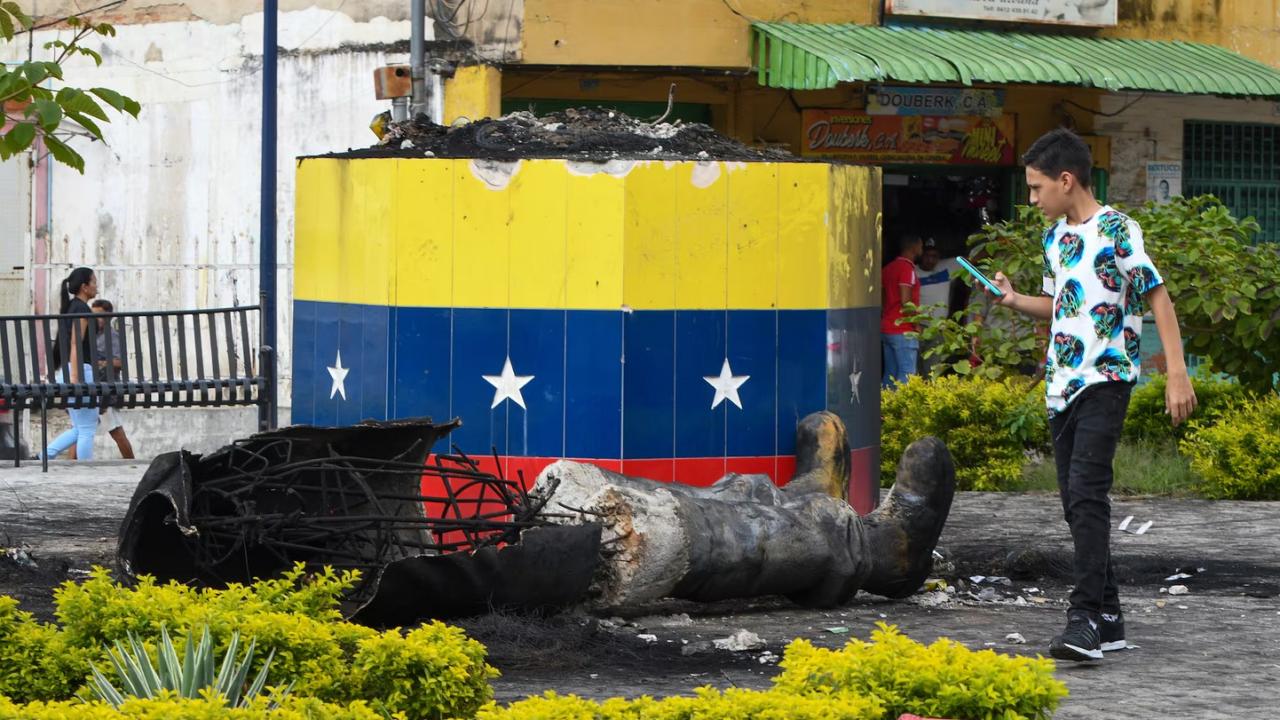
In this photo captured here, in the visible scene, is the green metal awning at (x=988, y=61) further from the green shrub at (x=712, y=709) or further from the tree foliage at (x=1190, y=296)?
the green shrub at (x=712, y=709)

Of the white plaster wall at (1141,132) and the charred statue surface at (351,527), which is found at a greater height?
the white plaster wall at (1141,132)

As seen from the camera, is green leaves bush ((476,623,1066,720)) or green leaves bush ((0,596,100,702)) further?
green leaves bush ((0,596,100,702))

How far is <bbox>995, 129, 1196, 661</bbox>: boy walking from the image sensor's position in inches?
245

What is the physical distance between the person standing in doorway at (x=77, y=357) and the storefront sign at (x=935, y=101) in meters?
7.10

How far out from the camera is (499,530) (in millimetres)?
6559

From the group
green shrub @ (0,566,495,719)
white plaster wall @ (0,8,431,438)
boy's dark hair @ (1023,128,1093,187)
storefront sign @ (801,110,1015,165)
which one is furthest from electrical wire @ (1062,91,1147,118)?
green shrub @ (0,566,495,719)

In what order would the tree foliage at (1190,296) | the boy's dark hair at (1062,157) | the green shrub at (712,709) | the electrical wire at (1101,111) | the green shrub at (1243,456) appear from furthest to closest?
the electrical wire at (1101,111) → the tree foliage at (1190,296) → the green shrub at (1243,456) → the boy's dark hair at (1062,157) → the green shrub at (712,709)

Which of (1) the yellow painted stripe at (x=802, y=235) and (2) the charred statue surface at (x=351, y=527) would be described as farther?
(1) the yellow painted stripe at (x=802, y=235)

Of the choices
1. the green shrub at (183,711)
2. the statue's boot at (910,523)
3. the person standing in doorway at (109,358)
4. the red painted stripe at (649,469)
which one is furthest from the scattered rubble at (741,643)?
the person standing in doorway at (109,358)

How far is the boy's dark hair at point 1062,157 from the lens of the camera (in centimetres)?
641

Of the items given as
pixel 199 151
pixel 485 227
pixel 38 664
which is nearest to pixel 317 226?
pixel 485 227

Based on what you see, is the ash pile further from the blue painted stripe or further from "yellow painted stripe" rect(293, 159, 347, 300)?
the blue painted stripe

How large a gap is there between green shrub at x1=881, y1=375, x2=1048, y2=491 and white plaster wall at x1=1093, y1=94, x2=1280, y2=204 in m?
7.47

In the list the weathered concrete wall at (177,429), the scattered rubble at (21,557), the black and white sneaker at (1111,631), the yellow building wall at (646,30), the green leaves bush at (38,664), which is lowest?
the weathered concrete wall at (177,429)
